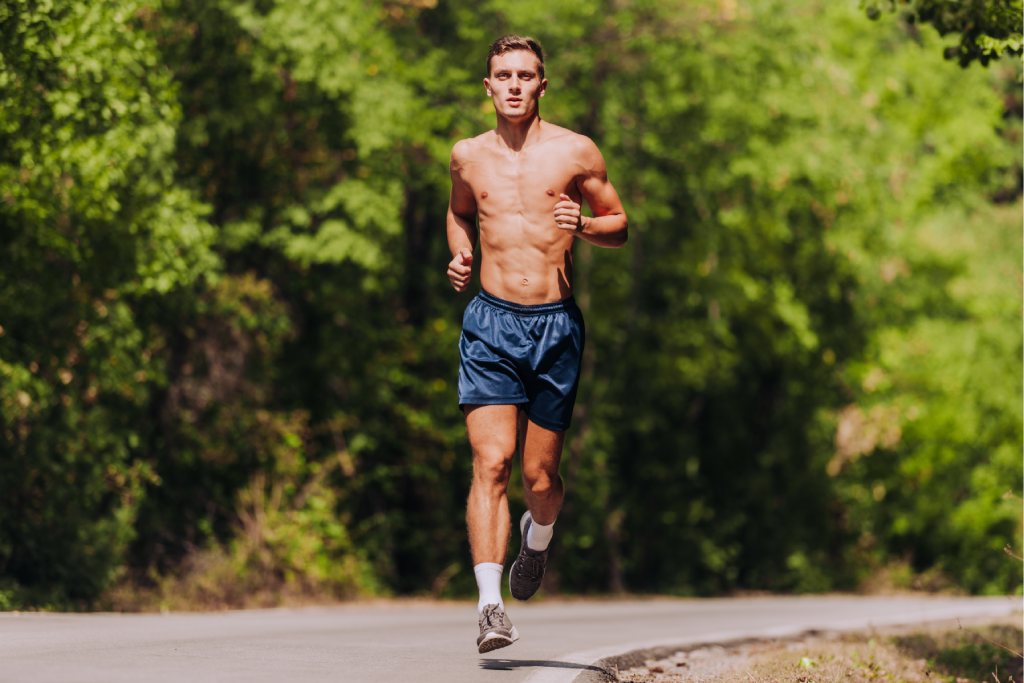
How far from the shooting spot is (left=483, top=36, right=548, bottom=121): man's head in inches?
311

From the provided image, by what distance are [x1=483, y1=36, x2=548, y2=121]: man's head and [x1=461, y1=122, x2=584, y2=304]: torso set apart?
0.56 feet

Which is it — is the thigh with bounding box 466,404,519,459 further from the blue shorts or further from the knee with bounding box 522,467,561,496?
the knee with bounding box 522,467,561,496

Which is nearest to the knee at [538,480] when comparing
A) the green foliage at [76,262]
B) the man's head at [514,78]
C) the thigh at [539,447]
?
the thigh at [539,447]

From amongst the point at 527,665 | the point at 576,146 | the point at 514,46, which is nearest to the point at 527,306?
the point at 576,146

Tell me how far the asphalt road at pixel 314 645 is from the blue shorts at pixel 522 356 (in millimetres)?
1203

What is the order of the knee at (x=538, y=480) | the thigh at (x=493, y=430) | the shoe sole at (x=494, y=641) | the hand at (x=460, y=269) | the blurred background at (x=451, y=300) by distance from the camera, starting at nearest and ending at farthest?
the shoe sole at (x=494, y=641) < the hand at (x=460, y=269) < the thigh at (x=493, y=430) < the knee at (x=538, y=480) < the blurred background at (x=451, y=300)

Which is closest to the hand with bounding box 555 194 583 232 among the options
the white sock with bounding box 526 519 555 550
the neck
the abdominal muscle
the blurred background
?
the abdominal muscle

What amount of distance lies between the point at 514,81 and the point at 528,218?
0.62m

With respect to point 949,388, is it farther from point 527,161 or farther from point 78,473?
point 527,161

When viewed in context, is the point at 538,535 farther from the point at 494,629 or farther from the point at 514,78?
the point at 514,78

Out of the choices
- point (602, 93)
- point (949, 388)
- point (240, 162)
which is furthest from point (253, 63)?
point (949, 388)

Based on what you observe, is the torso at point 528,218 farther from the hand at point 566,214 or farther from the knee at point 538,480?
the knee at point 538,480

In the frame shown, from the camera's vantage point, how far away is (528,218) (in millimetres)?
7926

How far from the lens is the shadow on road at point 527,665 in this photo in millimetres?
7742
